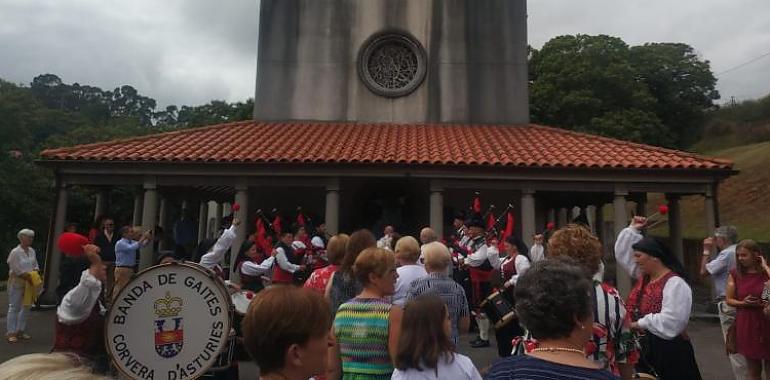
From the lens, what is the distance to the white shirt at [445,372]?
2.88 metres

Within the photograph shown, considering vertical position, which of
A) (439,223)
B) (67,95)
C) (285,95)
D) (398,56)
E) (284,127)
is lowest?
(439,223)

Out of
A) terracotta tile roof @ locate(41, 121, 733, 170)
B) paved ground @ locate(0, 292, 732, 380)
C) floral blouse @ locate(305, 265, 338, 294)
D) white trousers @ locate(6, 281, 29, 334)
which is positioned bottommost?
paved ground @ locate(0, 292, 732, 380)

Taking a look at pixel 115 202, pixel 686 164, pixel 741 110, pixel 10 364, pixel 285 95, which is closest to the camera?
pixel 10 364

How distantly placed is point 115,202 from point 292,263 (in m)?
24.9

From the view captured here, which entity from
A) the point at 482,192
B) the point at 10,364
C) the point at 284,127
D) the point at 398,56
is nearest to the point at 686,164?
the point at 482,192

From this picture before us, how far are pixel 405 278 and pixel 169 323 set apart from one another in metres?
1.93

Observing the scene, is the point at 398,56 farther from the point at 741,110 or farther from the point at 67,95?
the point at 67,95

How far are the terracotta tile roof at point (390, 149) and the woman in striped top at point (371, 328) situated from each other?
296 inches

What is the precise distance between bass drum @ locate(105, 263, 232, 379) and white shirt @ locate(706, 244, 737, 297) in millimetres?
6107

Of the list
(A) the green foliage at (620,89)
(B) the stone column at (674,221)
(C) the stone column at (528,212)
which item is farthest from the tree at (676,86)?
(C) the stone column at (528,212)

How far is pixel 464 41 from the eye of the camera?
15781mm

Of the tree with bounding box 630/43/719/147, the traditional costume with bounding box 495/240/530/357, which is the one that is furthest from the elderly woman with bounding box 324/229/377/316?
the tree with bounding box 630/43/719/147

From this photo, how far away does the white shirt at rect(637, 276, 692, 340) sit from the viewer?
3.57 metres

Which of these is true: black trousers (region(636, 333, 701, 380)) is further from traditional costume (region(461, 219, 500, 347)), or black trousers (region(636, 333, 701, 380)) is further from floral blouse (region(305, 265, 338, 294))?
traditional costume (region(461, 219, 500, 347))
